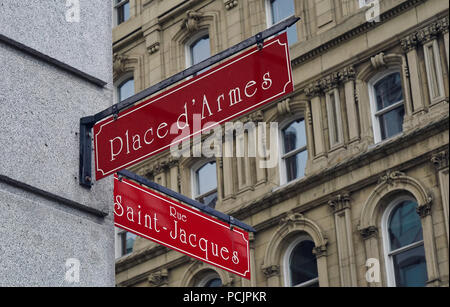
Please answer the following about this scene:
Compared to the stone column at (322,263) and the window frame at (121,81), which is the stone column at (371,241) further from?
Result: the window frame at (121,81)

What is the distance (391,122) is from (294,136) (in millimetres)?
3031

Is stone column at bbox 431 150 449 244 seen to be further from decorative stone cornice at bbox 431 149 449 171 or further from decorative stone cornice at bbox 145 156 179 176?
decorative stone cornice at bbox 145 156 179 176

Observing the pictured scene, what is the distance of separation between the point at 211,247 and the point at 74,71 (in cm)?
178

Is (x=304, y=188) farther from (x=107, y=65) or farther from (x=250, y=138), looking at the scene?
(x=107, y=65)

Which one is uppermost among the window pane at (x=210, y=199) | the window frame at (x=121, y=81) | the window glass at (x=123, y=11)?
the window glass at (x=123, y=11)

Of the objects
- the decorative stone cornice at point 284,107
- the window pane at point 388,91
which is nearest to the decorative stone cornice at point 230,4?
the decorative stone cornice at point 284,107

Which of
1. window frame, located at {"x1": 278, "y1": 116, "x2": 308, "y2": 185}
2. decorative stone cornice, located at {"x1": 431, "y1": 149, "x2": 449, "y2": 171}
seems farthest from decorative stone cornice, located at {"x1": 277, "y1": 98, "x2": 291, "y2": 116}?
decorative stone cornice, located at {"x1": 431, "y1": 149, "x2": 449, "y2": 171}

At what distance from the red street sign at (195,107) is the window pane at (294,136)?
18461 millimetres

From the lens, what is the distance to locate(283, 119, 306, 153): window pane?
87.8 ft

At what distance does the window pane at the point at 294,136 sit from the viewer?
26753 millimetres

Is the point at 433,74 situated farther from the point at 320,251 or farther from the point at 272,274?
the point at 272,274

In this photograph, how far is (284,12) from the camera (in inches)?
1115

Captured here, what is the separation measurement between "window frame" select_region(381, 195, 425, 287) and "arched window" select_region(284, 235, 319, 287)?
2.10m
